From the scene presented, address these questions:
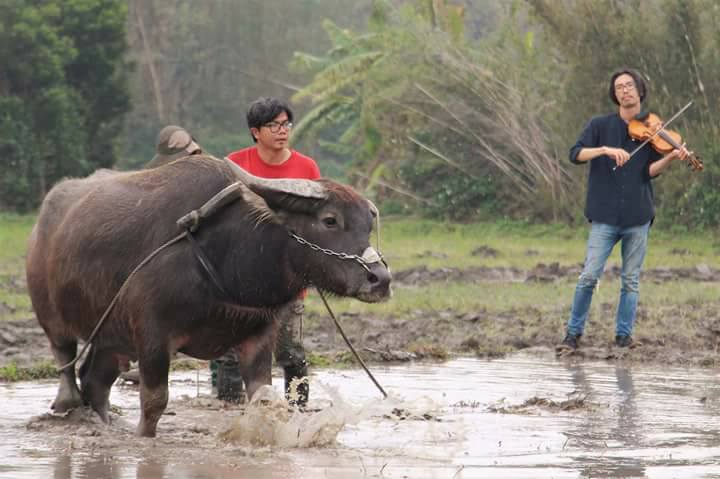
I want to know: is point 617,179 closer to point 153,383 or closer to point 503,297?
point 503,297

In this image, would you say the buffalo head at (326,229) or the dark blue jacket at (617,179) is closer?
the buffalo head at (326,229)

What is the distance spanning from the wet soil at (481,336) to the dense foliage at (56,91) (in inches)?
710

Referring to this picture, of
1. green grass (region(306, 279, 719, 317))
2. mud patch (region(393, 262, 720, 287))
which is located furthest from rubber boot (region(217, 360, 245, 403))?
mud patch (region(393, 262, 720, 287))

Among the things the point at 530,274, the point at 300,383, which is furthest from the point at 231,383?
the point at 530,274

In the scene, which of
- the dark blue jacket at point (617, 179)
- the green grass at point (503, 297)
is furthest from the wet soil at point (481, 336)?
the dark blue jacket at point (617, 179)

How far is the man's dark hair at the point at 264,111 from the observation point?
7320mm

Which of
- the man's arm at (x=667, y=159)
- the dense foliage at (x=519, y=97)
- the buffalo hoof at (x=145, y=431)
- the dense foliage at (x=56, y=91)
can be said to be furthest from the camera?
the dense foliage at (x=56, y=91)

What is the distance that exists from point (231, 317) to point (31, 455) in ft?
3.65

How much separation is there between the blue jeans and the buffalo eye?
4025 millimetres

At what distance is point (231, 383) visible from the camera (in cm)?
825

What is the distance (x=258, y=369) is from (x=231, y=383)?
127 cm

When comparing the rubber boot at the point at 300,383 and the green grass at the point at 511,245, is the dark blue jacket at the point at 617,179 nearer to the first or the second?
the rubber boot at the point at 300,383

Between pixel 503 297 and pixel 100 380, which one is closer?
pixel 100 380

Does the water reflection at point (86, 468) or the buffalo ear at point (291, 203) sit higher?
the buffalo ear at point (291, 203)
